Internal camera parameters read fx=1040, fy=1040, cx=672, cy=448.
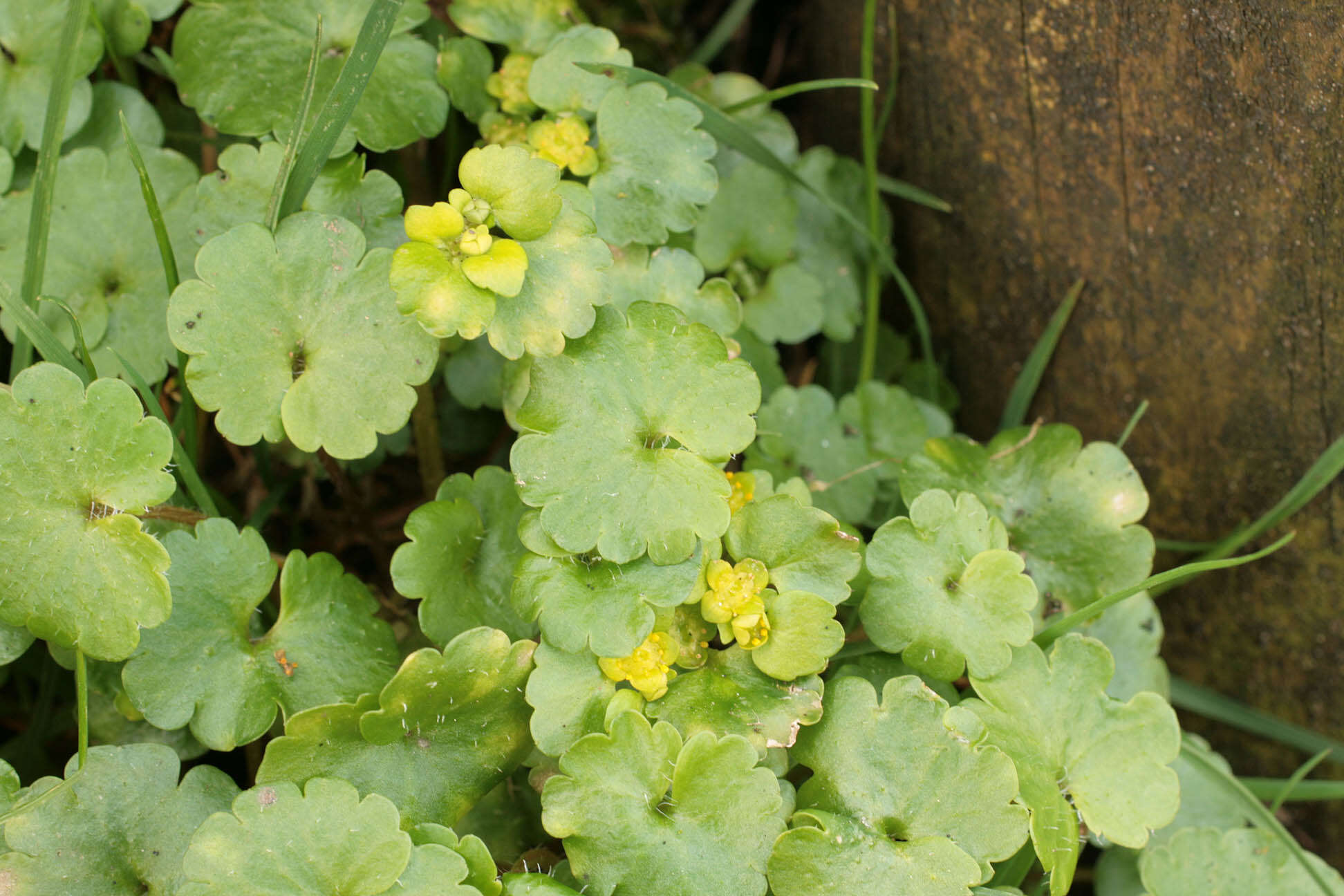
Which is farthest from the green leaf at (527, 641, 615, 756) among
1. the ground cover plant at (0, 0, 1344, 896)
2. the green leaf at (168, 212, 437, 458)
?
the green leaf at (168, 212, 437, 458)

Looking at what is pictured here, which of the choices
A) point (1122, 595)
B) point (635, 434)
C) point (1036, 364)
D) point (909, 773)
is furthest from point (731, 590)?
point (1036, 364)

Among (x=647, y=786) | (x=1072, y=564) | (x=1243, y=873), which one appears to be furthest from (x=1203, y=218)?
(x=647, y=786)

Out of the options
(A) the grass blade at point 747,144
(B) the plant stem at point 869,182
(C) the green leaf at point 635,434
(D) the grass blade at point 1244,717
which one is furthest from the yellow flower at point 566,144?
(D) the grass blade at point 1244,717

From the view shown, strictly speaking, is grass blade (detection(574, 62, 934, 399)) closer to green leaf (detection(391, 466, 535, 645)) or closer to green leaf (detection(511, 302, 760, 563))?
green leaf (detection(511, 302, 760, 563))

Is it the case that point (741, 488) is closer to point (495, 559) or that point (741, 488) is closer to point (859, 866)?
point (495, 559)

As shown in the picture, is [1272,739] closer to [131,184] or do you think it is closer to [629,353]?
[629,353]

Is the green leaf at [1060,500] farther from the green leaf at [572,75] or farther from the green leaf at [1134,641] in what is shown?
the green leaf at [572,75]
